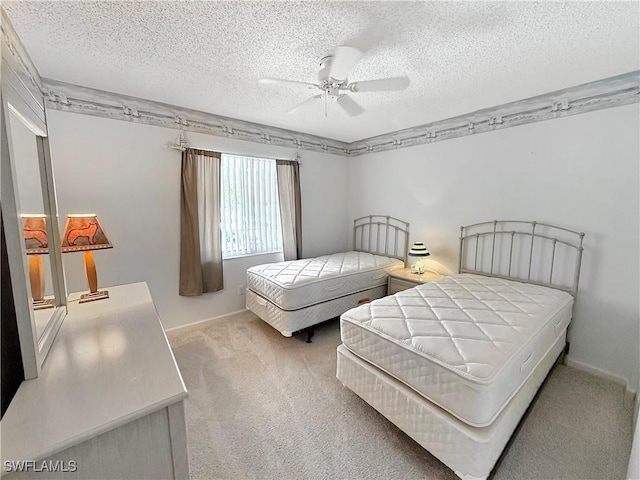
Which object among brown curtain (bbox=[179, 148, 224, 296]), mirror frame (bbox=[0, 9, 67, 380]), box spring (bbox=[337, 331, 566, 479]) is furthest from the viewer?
brown curtain (bbox=[179, 148, 224, 296])

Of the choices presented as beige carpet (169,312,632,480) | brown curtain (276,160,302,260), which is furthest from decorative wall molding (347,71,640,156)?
beige carpet (169,312,632,480)

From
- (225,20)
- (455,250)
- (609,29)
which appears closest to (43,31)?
(225,20)

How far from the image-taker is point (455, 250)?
3.31m

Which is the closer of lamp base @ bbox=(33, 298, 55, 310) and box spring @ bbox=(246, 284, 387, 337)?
lamp base @ bbox=(33, 298, 55, 310)

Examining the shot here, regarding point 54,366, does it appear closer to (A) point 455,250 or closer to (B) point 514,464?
(B) point 514,464

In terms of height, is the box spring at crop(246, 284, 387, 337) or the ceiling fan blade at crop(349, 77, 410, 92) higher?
the ceiling fan blade at crop(349, 77, 410, 92)

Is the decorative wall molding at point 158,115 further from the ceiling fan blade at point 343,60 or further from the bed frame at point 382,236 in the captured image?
the ceiling fan blade at point 343,60

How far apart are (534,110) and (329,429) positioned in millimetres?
3380

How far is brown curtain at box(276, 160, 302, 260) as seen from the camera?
3759 millimetres

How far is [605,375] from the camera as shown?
7.63ft

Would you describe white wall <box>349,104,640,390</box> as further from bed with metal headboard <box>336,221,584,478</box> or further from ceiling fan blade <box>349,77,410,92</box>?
Answer: ceiling fan blade <box>349,77,410,92</box>

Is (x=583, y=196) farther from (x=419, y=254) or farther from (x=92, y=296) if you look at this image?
(x=92, y=296)

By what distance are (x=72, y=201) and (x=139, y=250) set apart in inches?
27.5

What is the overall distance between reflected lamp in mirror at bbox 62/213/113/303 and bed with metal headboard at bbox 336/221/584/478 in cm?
183
